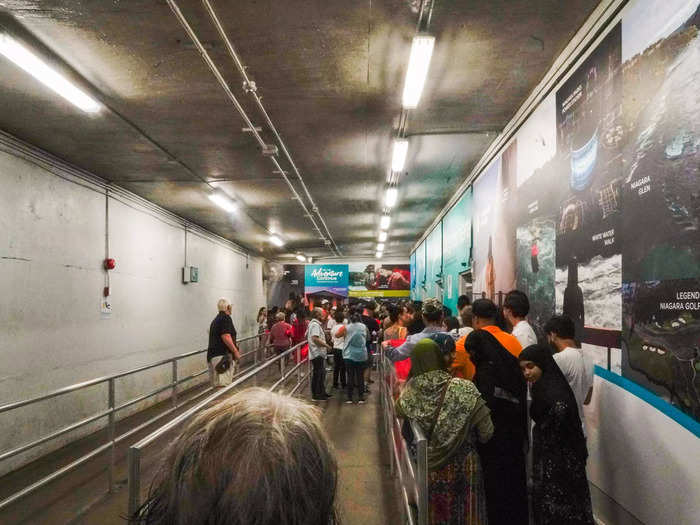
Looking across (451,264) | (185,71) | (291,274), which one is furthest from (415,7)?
(291,274)

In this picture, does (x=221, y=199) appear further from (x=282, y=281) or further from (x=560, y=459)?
(x=282, y=281)

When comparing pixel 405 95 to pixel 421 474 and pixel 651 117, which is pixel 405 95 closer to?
pixel 651 117

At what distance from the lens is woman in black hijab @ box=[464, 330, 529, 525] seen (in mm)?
2809

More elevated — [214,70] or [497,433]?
[214,70]

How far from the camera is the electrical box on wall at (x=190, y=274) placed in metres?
→ 10.3

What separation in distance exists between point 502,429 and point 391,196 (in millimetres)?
6300

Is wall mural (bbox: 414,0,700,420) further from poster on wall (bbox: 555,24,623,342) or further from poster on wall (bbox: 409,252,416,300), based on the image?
poster on wall (bbox: 409,252,416,300)

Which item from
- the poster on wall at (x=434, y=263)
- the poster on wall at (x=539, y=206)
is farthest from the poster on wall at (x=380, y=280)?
the poster on wall at (x=539, y=206)

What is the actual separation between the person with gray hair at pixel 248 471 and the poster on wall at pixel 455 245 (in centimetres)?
747

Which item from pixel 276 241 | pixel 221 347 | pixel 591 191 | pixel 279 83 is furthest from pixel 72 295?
pixel 276 241

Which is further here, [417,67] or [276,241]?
[276,241]

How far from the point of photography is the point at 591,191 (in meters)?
3.44

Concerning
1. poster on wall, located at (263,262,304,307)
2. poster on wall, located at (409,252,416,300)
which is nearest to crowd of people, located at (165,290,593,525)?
poster on wall, located at (409,252,416,300)

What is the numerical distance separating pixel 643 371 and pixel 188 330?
9500mm
